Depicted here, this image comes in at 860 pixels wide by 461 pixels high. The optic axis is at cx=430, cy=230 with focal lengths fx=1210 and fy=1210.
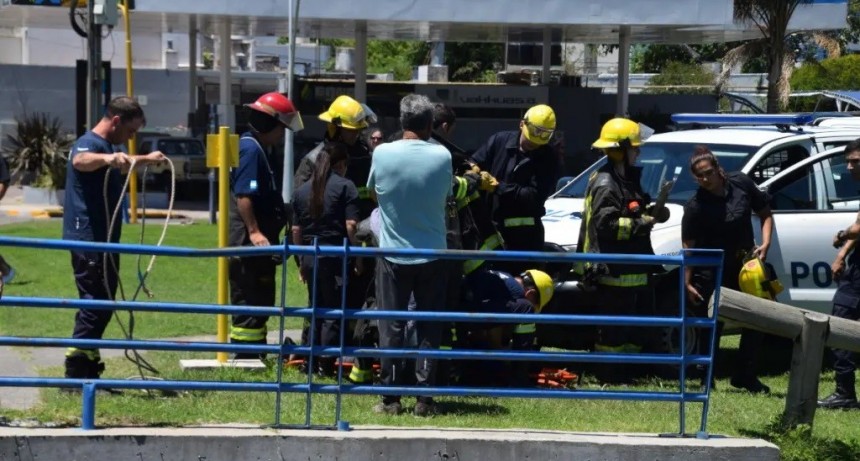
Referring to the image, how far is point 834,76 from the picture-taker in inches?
1651

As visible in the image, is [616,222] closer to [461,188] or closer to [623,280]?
[623,280]

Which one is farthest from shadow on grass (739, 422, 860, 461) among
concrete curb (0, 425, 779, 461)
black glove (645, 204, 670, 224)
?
black glove (645, 204, 670, 224)

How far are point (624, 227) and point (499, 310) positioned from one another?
3.83 feet

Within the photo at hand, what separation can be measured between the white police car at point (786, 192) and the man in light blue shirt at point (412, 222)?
9.26 feet

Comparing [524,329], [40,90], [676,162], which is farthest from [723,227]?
[40,90]

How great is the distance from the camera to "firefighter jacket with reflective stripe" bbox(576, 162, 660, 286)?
830cm

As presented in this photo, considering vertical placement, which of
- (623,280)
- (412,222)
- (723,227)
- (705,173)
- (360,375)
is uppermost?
(705,173)

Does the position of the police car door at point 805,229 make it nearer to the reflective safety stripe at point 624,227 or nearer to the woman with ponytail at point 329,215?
the reflective safety stripe at point 624,227

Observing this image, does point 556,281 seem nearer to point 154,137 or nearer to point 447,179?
point 447,179

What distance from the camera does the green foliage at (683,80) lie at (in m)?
46.3

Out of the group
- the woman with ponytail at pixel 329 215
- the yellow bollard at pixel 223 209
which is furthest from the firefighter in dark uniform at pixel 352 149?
the yellow bollard at pixel 223 209

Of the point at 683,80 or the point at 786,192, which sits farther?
the point at 683,80

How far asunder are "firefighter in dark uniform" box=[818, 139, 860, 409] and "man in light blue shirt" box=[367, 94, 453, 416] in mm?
3080

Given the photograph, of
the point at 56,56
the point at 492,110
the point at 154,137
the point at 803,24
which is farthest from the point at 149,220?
the point at 56,56
